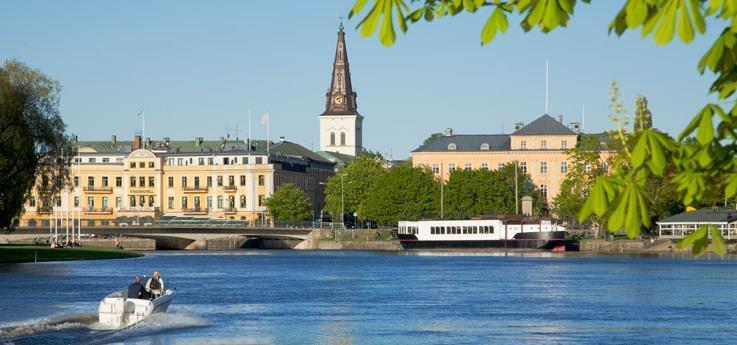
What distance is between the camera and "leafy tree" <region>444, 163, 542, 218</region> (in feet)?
595

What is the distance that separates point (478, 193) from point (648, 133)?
173 metres

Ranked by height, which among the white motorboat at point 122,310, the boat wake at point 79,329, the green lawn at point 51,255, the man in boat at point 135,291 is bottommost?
the boat wake at point 79,329

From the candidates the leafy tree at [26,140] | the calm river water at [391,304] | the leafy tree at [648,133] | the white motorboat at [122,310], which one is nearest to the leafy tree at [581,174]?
the calm river water at [391,304]

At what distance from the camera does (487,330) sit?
5381 centimetres

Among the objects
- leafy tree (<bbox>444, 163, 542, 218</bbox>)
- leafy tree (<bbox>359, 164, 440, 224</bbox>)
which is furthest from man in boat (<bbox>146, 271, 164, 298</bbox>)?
leafy tree (<bbox>444, 163, 542, 218</bbox>)

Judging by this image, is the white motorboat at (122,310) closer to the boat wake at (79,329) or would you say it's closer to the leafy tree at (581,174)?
the boat wake at (79,329)

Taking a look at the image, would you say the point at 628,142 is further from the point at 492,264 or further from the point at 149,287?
the point at 492,264

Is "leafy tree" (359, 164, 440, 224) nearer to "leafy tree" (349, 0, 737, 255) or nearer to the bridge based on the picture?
the bridge

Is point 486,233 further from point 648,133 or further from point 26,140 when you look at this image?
point 648,133

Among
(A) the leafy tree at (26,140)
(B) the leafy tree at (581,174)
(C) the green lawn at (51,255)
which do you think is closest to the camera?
(A) the leafy tree at (26,140)

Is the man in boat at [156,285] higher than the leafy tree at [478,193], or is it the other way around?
the leafy tree at [478,193]

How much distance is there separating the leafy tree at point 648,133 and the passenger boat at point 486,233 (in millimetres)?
149862

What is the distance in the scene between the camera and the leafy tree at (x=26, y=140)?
9006cm

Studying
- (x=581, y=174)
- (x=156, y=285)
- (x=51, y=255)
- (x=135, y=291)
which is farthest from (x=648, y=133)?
(x=581, y=174)
